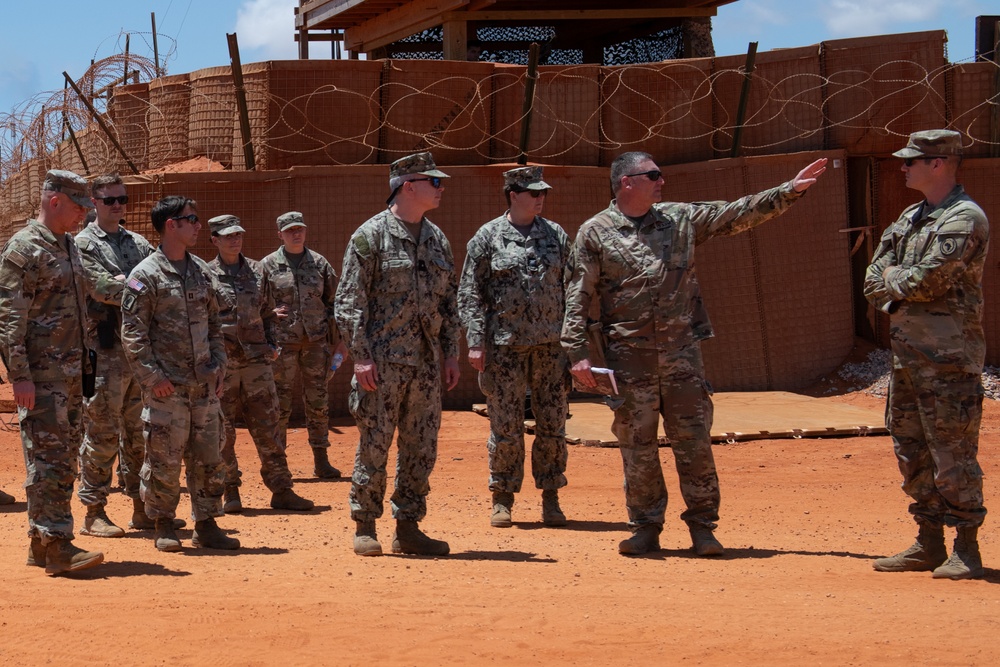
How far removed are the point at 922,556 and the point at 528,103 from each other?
747 centimetres

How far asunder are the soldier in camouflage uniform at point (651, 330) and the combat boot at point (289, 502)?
2657mm

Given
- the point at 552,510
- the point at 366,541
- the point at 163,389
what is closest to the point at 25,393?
the point at 163,389

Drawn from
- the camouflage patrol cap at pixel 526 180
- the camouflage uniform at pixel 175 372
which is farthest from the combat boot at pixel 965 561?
the camouflage uniform at pixel 175 372

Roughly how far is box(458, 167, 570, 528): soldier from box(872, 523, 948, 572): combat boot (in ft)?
7.21

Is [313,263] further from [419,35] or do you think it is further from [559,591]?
[419,35]

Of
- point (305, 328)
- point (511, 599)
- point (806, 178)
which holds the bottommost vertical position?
Result: point (511, 599)

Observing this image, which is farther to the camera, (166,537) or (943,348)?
(166,537)

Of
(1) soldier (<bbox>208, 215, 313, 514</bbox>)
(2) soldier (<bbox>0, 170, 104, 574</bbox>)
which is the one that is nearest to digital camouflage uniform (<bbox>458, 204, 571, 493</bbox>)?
(1) soldier (<bbox>208, 215, 313, 514</bbox>)

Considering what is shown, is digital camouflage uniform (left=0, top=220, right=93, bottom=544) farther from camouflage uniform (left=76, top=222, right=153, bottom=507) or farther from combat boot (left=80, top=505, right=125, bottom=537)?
camouflage uniform (left=76, top=222, right=153, bottom=507)

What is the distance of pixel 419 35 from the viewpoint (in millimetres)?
18312

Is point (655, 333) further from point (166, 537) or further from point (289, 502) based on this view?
point (289, 502)

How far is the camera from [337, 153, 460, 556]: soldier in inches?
245

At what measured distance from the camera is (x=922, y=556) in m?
5.95

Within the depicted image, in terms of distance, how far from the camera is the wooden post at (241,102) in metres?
11.8
